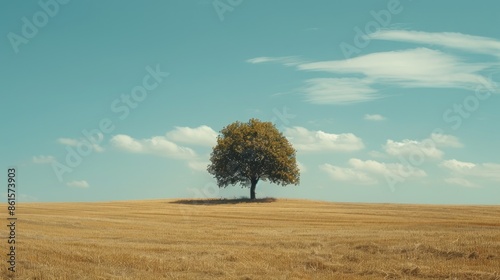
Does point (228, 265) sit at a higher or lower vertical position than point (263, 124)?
lower

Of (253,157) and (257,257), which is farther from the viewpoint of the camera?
(253,157)

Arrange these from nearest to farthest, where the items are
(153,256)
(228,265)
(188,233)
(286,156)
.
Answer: (228,265) < (153,256) < (188,233) < (286,156)

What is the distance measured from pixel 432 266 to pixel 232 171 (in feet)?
Result: 216

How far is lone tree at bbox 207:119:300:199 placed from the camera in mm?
82250

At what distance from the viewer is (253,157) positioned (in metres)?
82.5

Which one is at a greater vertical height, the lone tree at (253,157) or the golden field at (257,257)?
the lone tree at (253,157)

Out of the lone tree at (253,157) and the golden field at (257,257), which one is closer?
the golden field at (257,257)

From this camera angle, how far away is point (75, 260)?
66.9 feet

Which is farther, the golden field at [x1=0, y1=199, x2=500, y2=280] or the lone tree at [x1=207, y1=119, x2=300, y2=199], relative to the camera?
the lone tree at [x1=207, y1=119, x2=300, y2=199]

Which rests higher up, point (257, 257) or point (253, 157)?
point (253, 157)

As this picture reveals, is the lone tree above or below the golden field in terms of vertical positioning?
above

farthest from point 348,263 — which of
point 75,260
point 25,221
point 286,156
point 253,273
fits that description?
point 286,156

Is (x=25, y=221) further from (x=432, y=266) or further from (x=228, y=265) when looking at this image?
(x=432, y=266)

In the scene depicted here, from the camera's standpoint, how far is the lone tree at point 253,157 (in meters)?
82.2
